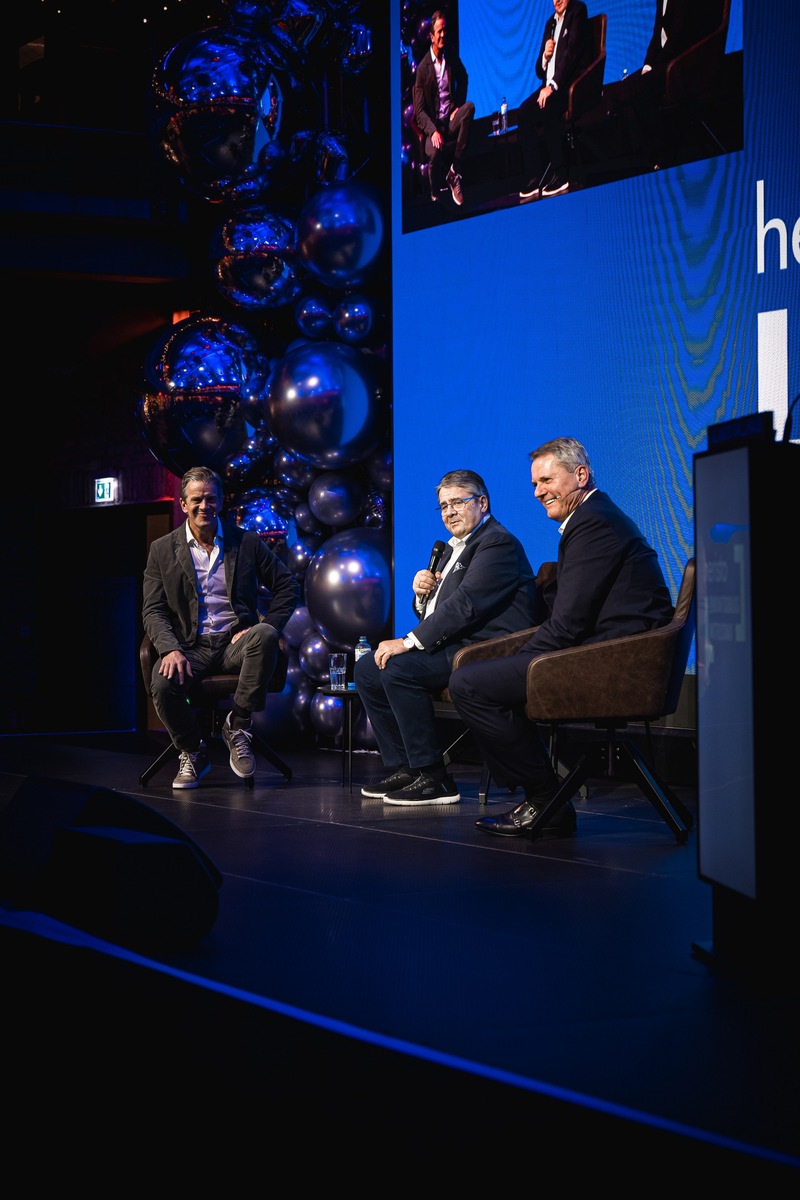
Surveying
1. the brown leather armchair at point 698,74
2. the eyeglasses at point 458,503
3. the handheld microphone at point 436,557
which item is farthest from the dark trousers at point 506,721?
the brown leather armchair at point 698,74

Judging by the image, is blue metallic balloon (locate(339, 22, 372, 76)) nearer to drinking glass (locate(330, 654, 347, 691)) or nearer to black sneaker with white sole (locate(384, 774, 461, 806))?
drinking glass (locate(330, 654, 347, 691))

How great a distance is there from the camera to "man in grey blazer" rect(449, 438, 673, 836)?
12.4 feet

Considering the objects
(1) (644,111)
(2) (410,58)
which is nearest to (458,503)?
(1) (644,111)

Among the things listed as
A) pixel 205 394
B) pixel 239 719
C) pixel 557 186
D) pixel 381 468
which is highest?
pixel 557 186

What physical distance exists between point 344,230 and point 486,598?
8.61 ft

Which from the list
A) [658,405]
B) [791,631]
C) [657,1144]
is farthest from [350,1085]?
[658,405]

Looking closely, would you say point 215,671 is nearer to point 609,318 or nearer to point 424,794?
point 424,794

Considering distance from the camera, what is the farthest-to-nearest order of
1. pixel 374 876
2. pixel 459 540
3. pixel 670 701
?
1. pixel 459 540
2. pixel 670 701
3. pixel 374 876

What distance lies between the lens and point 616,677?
3.69m

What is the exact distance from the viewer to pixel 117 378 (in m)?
10.7

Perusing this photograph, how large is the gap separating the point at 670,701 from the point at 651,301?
213cm

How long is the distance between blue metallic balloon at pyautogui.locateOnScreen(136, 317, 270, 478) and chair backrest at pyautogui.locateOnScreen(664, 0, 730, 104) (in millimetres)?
2805

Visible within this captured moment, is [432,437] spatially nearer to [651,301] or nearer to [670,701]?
[651,301]

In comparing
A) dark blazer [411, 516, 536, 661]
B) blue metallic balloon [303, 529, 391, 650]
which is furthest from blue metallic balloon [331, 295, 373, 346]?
dark blazer [411, 516, 536, 661]
